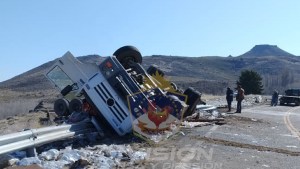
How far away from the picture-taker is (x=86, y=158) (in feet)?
24.8

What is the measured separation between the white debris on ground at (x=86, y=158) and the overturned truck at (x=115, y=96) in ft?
5.67

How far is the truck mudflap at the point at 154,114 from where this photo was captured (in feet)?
33.7

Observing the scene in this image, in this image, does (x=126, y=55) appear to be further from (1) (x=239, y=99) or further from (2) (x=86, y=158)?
(1) (x=239, y=99)

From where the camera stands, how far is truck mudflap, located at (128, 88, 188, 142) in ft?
33.7

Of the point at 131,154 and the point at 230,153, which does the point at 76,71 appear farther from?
the point at 230,153

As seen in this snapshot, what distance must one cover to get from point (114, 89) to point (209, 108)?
27.9 feet

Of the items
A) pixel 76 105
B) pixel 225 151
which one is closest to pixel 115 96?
pixel 76 105

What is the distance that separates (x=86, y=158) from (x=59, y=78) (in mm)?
4495

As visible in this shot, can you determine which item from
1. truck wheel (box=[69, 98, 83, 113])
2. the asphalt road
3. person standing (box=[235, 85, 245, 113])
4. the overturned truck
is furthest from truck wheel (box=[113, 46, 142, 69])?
person standing (box=[235, 85, 245, 113])

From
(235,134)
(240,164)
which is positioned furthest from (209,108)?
(240,164)

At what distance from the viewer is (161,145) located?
31.4 feet

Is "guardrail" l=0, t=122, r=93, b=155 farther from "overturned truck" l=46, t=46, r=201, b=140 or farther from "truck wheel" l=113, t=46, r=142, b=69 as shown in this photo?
"truck wheel" l=113, t=46, r=142, b=69

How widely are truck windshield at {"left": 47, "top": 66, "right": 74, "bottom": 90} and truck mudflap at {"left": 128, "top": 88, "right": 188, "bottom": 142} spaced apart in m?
1.97

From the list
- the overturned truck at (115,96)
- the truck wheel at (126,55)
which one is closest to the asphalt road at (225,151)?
the overturned truck at (115,96)
